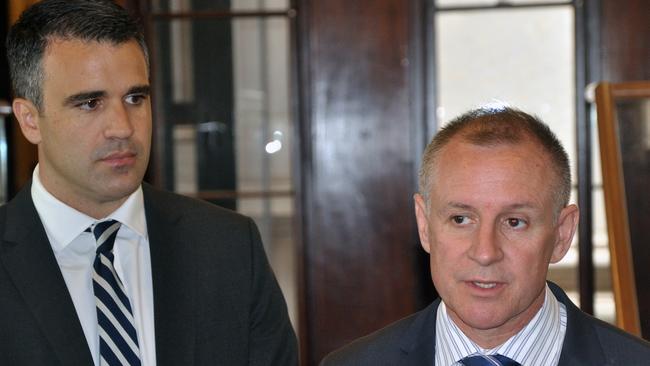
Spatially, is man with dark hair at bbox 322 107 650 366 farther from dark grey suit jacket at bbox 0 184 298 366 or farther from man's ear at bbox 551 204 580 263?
dark grey suit jacket at bbox 0 184 298 366

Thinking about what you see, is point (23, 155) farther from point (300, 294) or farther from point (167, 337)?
point (167, 337)

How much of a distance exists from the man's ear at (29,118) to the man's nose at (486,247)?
92 centimetres

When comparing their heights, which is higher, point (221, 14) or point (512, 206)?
point (221, 14)

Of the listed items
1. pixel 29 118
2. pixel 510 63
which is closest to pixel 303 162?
pixel 510 63

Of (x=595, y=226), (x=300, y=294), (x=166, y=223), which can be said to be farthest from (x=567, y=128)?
(x=166, y=223)

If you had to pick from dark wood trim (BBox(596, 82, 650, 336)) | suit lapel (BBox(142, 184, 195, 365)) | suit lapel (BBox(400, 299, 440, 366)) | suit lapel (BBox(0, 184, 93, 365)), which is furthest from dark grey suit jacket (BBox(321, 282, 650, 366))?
dark wood trim (BBox(596, 82, 650, 336))

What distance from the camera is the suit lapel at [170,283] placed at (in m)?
2.08

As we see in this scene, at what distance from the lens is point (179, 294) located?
7.01ft

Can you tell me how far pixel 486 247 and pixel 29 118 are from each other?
0.99m

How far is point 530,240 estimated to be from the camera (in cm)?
167

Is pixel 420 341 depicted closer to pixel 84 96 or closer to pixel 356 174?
pixel 84 96

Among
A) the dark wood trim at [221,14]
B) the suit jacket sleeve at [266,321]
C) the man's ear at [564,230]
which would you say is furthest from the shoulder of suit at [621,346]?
the dark wood trim at [221,14]

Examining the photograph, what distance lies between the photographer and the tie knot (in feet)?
6.83

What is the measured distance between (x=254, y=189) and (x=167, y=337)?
2.77 m
